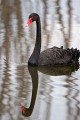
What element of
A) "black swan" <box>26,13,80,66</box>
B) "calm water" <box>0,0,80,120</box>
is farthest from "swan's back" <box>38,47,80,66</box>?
"calm water" <box>0,0,80,120</box>

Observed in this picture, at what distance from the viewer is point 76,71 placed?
21.9ft

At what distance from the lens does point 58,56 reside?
697 cm

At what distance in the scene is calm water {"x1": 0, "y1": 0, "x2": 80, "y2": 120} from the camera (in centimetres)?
508

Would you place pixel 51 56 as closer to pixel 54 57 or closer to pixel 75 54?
Answer: pixel 54 57

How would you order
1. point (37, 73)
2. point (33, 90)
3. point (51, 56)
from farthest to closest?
1. point (51, 56)
2. point (37, 73)
3. point (33, 90)

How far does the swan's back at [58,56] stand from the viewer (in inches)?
272

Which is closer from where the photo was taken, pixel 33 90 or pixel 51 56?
pixel 33 90

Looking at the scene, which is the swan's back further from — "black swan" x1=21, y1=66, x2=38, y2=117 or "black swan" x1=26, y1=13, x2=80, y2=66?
"black swan" x1=21, y1=66, x2=38, y2=117

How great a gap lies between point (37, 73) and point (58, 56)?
54cm

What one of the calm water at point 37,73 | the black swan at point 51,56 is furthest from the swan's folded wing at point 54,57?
the calm water at point 37,73

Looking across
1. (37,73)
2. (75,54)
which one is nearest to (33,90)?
(37,73)

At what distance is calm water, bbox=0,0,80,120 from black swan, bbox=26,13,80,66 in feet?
0.36

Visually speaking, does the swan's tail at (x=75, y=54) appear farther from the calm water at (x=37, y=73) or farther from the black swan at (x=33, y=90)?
the black swan at (x=33, y=90)

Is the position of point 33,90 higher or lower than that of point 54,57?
lower
